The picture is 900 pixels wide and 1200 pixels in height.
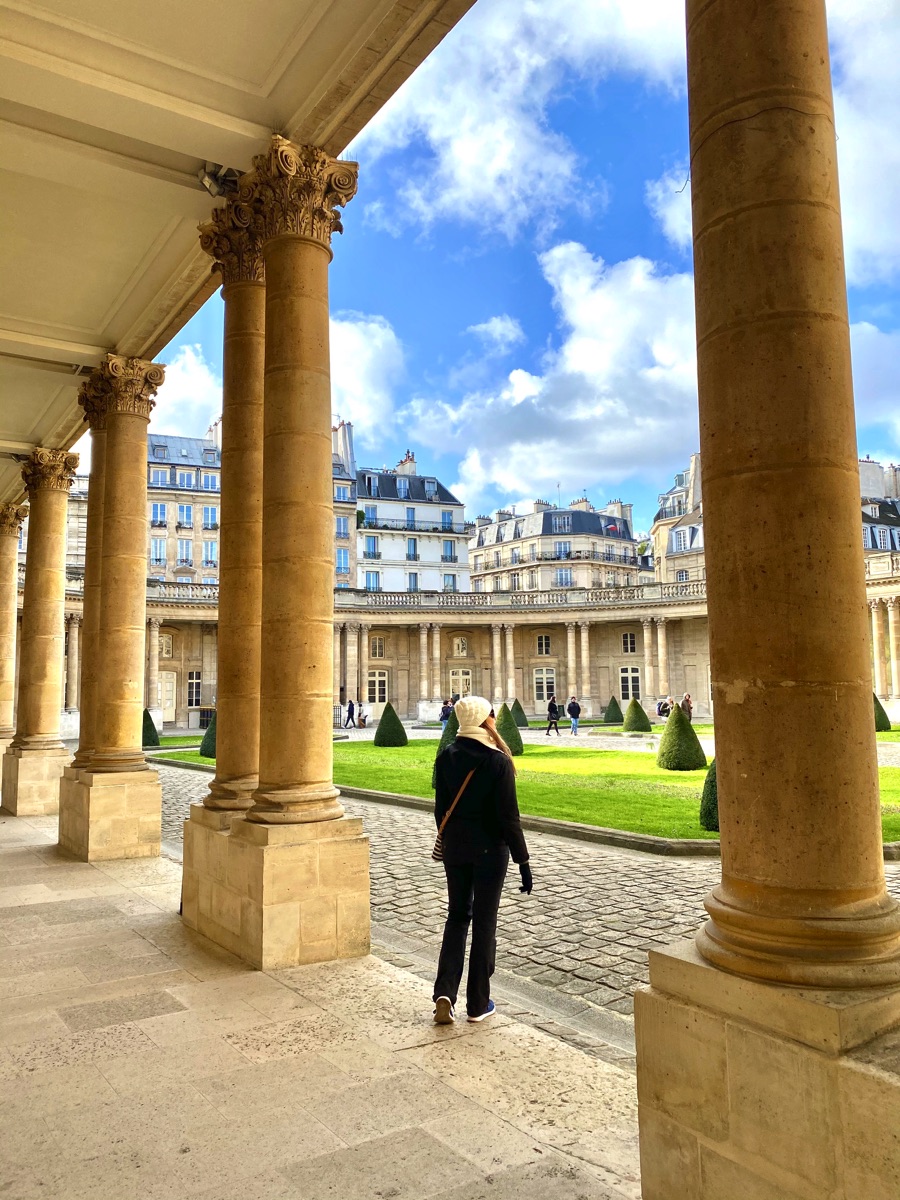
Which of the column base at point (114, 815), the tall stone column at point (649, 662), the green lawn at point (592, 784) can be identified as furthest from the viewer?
the tall stone column at point (649, 662)

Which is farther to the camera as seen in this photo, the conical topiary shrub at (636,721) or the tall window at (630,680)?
the tall window at (630,680)

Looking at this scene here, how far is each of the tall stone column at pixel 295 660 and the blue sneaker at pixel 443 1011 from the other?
141cm

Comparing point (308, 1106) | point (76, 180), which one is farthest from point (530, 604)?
point (308, 1106)

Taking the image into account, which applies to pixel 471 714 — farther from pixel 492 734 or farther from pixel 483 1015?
pixel 483 1015

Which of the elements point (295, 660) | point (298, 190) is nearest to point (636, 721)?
point (295, 660)

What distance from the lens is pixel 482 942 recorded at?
16.8ft

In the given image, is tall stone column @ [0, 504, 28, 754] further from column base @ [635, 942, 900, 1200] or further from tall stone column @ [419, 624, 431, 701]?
tall stone column @ [419, 624, 431, 701]

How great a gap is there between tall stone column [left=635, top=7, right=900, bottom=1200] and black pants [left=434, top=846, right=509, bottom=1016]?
74.2 inches

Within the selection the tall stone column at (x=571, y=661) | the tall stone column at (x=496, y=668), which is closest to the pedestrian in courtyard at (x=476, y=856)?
the tall stone column at (x=496, y=668)

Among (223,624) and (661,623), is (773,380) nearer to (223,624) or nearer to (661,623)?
(223,624)

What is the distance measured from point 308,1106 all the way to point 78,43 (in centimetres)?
697

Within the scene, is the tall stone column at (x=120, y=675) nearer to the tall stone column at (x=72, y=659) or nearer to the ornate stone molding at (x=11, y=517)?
the ornate stone molding at (x=11, y=517)

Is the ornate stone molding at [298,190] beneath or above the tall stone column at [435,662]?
above

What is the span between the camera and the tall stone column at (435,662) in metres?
56.6
